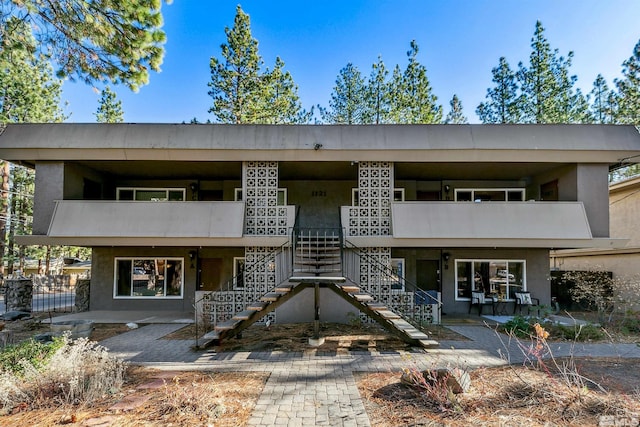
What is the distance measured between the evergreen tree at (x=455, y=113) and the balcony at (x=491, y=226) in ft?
70.2

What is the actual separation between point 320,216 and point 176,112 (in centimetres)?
1543

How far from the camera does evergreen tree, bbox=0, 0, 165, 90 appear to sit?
7305 mm

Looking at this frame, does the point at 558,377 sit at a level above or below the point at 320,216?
below

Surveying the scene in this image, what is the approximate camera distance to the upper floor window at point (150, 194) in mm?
15344

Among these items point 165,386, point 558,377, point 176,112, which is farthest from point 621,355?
point 176,112

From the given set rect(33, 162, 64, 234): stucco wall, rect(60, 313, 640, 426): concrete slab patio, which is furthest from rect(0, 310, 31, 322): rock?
rect(60, 313, 640, 426): concrete slab patio

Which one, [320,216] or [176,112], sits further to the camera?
[176,112]

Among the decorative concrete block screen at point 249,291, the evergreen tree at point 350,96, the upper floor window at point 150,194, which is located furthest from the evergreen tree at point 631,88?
the upper floor window at point 150,194

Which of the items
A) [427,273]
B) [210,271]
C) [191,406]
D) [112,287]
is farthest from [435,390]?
[112,287]

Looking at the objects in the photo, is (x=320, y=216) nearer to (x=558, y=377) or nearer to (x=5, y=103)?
(x=558, y=377)

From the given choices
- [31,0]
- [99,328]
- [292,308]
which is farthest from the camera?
[292,308]

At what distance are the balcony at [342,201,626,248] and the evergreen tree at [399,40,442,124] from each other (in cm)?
1495

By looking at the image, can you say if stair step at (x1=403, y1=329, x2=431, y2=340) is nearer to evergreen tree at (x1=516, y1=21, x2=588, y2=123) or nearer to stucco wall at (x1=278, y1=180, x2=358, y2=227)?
stucco wall at (x1=278, y1=180, x2=358, y2=227)

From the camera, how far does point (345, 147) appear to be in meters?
11.5
